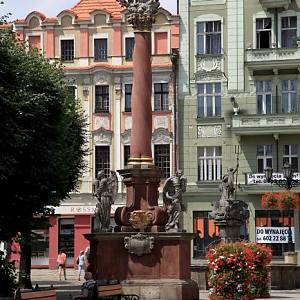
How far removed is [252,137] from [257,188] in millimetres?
2817

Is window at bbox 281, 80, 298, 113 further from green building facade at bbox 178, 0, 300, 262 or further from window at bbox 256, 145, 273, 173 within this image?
window at bbox 256, 145, 273, 173

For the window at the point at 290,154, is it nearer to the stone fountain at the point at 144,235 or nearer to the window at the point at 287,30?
the window at the point at 287,30

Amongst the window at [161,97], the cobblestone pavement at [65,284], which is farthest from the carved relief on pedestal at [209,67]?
the cobblestone pavement at [65,284]

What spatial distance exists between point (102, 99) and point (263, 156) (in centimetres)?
958

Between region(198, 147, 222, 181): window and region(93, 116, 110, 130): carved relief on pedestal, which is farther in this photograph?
region(93, 116, 110, 130): carved relief on pedestal

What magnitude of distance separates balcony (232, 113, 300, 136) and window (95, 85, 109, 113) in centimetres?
751

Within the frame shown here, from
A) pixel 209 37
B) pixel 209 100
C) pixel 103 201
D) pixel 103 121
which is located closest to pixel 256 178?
pixel 209 100

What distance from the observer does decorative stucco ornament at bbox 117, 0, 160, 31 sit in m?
25.1

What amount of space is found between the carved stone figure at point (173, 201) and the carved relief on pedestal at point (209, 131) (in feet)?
77.4

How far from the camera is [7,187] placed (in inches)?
1008

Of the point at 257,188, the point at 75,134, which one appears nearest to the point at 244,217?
the point at 75,134

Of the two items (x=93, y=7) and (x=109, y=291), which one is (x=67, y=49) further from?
(x=109, y=291)

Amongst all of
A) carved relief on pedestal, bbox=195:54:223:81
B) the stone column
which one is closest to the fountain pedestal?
the stone column

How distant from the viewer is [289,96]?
156 feet
